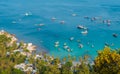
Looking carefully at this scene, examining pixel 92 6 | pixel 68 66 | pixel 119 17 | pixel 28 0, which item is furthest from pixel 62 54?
pixel 28 0

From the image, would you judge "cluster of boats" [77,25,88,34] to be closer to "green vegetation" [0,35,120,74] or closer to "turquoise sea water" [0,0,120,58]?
"turquoise sea water" [0,0,120,58]

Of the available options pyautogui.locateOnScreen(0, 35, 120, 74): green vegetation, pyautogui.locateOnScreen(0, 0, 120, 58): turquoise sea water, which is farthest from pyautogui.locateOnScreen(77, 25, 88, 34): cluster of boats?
pyautogui.locateOnScreen(0, 35, 120, 74): green vegetation

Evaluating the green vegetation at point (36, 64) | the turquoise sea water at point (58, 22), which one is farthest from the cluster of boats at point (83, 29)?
the green vegetation at point (36, 64)

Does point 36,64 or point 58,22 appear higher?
point 36,64

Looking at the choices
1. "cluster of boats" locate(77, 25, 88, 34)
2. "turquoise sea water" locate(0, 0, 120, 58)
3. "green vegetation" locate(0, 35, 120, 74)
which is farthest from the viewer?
"cluster of boats" locate(77, 25, 88, 34)

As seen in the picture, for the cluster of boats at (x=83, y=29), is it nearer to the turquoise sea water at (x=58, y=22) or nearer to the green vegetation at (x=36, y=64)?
the turquoise sea water at (x=58, y=22)

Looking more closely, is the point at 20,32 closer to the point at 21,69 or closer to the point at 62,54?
the point at 62,54

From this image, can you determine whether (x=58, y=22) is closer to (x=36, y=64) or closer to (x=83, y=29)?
(x=83, y=29)

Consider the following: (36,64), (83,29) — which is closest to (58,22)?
(83,29)

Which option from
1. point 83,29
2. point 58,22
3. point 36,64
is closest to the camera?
point 36,64
